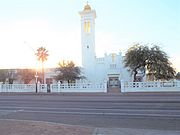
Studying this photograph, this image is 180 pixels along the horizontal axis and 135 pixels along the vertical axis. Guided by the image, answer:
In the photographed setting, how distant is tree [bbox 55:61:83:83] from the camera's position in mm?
57188

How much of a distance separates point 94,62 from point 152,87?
23.6 metres

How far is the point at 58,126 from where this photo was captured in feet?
37.2

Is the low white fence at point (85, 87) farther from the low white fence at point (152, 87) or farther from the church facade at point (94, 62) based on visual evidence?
the church facade at point (94, 62)

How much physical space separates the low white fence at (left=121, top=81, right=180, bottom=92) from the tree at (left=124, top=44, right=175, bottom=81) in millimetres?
8362

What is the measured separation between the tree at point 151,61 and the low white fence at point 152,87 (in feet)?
27.4

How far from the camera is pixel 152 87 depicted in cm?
4147

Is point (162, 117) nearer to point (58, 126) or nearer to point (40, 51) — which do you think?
point (58, 126)

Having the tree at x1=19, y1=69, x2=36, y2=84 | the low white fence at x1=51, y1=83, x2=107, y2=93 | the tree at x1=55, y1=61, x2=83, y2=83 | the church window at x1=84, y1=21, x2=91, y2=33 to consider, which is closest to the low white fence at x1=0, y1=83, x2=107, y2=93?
the low white fence at x1=51, y1=83, x2=107, y2=93

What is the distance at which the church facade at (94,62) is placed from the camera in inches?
2434

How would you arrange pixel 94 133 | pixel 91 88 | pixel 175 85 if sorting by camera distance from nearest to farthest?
pixel 94 133, pixel 175 85, pixel 91 88

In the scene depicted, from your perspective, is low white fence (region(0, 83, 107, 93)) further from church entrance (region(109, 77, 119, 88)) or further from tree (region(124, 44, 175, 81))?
church entrance (region(109, 77, 119, 88))

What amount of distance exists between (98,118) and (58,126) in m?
3.71

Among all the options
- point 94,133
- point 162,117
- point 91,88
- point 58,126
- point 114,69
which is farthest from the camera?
point 114,69

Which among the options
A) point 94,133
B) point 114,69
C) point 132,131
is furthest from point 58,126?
point 114,69
